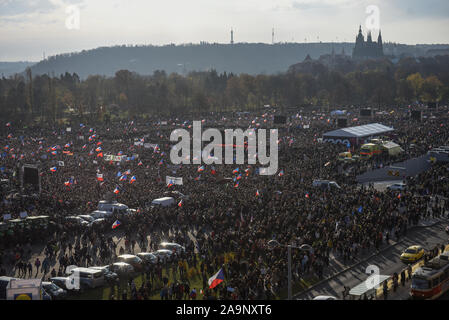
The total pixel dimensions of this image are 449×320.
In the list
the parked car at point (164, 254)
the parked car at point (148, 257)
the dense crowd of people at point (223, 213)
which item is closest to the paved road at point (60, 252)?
the dense crowd of people at point (223, 213)

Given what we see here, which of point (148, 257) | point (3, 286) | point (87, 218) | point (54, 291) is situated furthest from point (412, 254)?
point (87, 218)

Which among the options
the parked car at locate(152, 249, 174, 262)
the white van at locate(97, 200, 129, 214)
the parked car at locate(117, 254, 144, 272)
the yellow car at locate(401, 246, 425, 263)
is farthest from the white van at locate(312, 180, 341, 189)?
the parked car at locate(117, 254, 144, 272)

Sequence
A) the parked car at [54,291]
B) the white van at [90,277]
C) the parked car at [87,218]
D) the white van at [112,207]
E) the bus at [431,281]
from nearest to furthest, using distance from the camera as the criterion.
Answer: the bus at [431,281] < the parked car at [54,291] < the white van at [90,277] < the parked car at [87,218] < the white van at [112,207]

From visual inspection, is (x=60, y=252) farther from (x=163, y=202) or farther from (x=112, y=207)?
(x=163, y=202)

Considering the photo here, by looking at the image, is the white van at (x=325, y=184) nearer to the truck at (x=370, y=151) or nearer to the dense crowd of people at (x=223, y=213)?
the dense crowd of people at (x=223, y=213)

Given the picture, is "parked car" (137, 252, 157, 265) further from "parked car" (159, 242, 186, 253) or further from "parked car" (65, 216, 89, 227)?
"parked car" (65, 216, 89, 227)

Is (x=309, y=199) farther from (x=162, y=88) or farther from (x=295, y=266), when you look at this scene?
(x=162, y=88)
